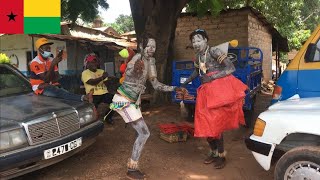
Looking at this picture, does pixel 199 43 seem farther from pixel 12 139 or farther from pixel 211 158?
pixel 12 139

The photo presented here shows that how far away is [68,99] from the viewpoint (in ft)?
16.5

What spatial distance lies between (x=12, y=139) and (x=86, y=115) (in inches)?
47.6

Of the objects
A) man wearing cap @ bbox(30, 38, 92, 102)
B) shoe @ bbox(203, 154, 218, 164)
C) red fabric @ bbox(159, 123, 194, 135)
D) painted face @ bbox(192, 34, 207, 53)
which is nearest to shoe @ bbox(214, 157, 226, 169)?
shoe @ bbox(203, 154, 218, 164)

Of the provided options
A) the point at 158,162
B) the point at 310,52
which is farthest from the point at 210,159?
the point at 310,52

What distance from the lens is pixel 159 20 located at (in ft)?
27.8

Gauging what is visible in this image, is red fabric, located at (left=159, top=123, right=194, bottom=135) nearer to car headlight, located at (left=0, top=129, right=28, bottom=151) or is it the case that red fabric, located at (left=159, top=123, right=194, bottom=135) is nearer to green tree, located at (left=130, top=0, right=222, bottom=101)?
car headlight, located at (left=0, top=129, right=28, bottom=151)

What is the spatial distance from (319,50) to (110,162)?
320cm

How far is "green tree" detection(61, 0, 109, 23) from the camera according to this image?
865 centimetres

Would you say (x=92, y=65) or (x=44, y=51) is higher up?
(x=44, y=51)

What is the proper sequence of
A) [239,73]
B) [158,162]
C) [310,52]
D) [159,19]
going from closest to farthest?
[310,52] → [158,162] → [239,73] → [159,19]

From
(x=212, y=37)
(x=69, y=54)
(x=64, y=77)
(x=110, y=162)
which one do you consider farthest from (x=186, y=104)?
(x=69, y=54)

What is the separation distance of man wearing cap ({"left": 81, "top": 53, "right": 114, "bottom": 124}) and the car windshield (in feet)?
5.29

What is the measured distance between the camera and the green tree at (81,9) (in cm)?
865

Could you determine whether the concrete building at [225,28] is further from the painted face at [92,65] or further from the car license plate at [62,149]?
the car license plate at [62,149]
